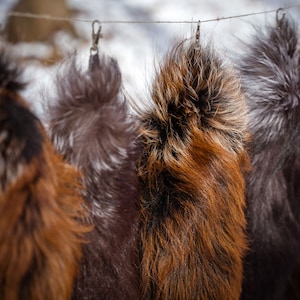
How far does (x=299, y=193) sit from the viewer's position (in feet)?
3.30

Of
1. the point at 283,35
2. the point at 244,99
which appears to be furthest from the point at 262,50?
the point at 244,99

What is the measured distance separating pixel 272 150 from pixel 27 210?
0.52 meters

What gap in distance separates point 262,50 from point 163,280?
515 mm

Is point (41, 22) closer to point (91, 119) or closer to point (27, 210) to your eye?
point (91, 119)

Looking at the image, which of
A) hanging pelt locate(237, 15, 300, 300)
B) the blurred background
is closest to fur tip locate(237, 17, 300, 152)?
hanging pelt locate(237, 15, 300, 300)

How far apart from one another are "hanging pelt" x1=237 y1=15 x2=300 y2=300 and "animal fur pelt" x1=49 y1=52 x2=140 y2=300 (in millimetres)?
284

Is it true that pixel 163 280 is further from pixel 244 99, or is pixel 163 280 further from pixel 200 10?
pixel 200 10

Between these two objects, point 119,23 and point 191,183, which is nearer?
point 191,183

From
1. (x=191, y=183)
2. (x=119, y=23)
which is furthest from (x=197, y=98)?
(x=119, y=23)

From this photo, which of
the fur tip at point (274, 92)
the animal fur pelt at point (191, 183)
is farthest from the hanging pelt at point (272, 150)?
the animal fur pelt at point (191, 183)

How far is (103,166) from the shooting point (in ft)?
2.53

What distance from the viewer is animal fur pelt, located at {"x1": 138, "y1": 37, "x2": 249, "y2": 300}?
82 cm

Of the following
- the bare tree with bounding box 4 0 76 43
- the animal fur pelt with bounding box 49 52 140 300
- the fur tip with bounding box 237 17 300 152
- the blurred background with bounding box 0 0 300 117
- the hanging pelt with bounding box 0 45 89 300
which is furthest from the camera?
the bare tree with bounding box 4 0 76 43

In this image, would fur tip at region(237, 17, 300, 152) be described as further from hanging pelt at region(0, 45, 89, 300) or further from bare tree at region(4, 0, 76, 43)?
bare tree at region(4, 0, 76, 43)
